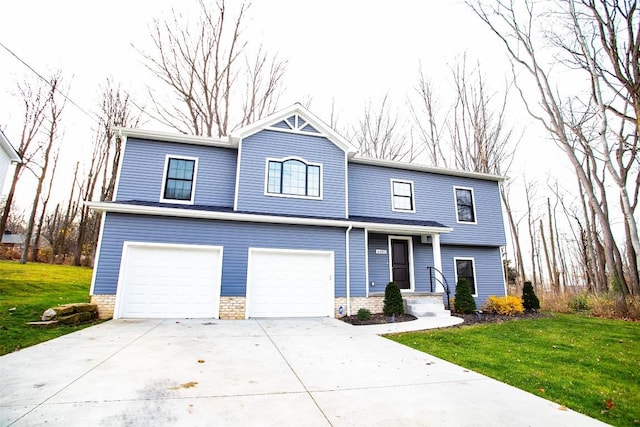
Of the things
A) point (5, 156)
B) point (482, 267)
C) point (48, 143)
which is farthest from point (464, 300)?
point (48, 143)

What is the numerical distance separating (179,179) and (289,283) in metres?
5.28

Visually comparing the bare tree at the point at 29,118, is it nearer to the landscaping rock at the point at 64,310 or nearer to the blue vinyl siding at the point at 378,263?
the landscaping rock at the point at 64,310

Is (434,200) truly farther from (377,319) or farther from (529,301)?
(377,319)

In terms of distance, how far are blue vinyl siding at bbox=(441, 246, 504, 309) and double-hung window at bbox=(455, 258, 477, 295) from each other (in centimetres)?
16

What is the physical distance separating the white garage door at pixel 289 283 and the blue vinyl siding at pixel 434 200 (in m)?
3.07

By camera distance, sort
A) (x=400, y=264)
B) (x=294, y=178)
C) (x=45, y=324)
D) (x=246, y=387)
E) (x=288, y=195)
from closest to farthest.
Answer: (x=246, y=387)
(x=45, y=324)
(x=288, y=195)
(x=294, y=178)
(x=400, y=264)

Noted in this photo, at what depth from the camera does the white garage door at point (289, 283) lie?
363 inches

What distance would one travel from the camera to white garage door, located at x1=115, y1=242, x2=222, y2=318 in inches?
328

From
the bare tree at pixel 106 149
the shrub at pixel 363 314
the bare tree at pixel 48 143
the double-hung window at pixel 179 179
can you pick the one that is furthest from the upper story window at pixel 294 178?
the bare tree at pixel 48 143

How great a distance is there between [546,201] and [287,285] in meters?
26.0

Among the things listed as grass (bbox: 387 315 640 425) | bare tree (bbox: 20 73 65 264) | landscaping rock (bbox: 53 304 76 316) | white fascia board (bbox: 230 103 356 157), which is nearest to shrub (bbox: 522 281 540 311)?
grass (bbox: 387 315 640 425)

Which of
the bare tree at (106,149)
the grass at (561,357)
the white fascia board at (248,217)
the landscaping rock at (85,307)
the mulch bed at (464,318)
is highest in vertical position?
the bare tree at (106,149)

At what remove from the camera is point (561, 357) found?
5195mm

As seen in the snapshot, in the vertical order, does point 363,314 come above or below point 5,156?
below
